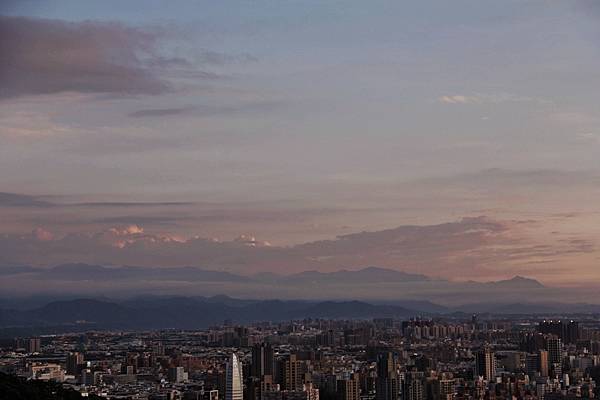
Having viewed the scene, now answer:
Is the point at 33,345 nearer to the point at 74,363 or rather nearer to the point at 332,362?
the point at 74,363

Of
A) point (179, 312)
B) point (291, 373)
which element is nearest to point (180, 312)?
point (179, 312)

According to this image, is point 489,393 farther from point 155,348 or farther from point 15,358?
point 155,348

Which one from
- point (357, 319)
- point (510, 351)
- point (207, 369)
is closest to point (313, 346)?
point (510, 351)

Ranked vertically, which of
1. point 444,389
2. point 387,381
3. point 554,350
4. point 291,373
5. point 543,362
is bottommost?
point 444,389

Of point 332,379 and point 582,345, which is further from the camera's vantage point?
point 582,345

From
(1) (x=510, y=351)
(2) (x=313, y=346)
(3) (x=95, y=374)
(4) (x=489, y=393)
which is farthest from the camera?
(2) (x=313, y=346)

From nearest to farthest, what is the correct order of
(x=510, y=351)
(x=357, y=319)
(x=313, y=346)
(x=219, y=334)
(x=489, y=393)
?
1. (x=489, y=393)
2. (x=510, y=351)
3. (x=313, y=346)
4. (x=219, y=334)
5. (x=357, y=319)
